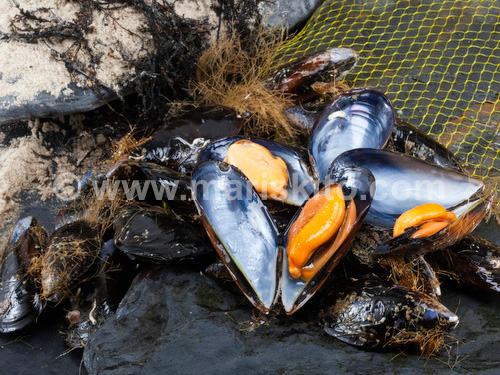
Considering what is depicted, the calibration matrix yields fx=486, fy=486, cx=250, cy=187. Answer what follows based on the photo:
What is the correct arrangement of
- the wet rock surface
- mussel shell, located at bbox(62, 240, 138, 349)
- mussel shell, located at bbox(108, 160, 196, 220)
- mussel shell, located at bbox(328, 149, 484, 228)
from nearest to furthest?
the wet rock surface < mussel shell, located at bbox(328, 149, 484, 228) < mussel shell, located at bbox(62, 240, 138, 349) < mussel shell, located at bbox(108, 160, 196, 220)

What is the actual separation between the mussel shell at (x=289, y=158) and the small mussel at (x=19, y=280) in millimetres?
1086

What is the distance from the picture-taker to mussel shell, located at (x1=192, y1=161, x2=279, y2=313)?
2130mm

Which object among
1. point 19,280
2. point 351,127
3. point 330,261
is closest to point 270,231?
point 330,261

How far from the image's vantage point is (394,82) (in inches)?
139

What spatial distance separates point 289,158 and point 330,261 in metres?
0.80

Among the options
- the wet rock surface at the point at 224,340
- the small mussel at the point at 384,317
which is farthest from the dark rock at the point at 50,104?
the small mussel at the point at 384,317

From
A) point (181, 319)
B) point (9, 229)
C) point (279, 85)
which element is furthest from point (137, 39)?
point (181, 319)

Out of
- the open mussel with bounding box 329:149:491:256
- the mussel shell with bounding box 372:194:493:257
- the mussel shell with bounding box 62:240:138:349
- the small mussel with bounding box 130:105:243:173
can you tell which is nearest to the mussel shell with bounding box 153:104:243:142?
the small mussel with bounding box 130:105:243:173

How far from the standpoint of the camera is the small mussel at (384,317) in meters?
2.05

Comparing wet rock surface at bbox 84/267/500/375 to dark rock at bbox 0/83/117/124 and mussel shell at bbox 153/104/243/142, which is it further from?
dark rock at bbox 0/83/117/124

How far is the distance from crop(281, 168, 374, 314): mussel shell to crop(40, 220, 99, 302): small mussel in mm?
1120

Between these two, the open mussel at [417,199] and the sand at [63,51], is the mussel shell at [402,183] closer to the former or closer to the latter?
the open mussel at [417,199]

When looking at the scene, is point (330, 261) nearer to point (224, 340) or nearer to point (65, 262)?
point (224, 340)

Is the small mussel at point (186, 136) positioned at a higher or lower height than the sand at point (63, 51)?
lower
